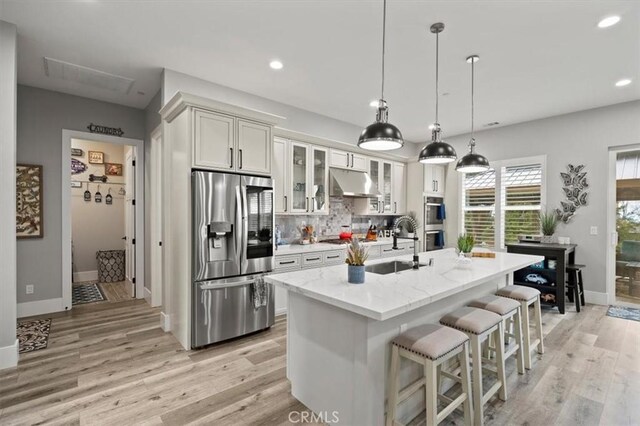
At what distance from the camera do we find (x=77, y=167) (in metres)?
6.12

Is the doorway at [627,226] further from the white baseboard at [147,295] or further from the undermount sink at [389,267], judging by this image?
the white baseboard at [147,295]

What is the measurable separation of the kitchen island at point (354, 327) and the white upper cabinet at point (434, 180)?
150 inches

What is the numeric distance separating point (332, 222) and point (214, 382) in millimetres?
3354

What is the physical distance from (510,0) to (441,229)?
473 cm

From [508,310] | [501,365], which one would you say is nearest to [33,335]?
[501,365]

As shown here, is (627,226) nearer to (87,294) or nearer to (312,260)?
(312,260)

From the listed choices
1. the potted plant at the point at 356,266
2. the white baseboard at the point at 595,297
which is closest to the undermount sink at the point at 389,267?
the potted plant at the point at 356,266

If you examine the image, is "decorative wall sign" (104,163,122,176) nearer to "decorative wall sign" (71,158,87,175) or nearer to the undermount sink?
"decorative wall sign" (71,158,87,175)

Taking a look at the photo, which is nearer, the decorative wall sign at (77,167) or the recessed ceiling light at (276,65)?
the recessed ceiling light at (276,65)

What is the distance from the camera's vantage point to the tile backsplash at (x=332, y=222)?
4.85 metres

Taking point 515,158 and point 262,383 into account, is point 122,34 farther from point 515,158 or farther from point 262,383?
point 515,158

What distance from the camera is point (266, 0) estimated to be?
2.37 m

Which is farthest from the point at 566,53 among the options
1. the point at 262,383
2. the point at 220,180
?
the point at 262,383

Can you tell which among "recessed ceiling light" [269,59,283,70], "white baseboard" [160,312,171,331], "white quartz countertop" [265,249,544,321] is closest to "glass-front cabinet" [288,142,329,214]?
"recessed ceiling light" [269,59,283,70]
